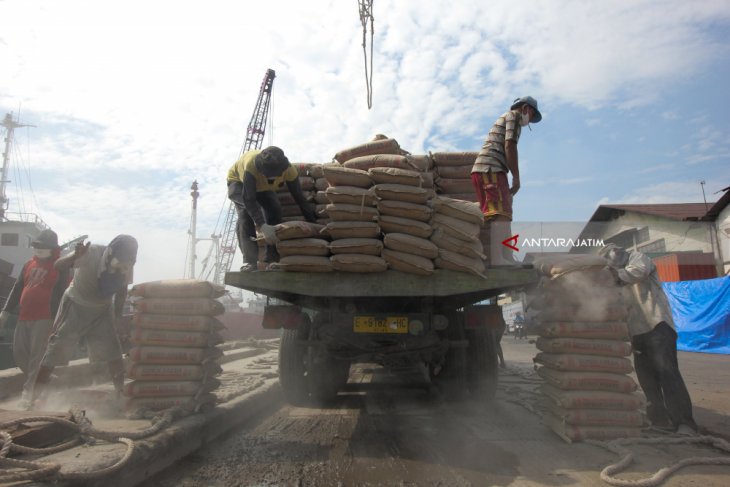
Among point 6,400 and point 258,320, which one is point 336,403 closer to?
point 6,400

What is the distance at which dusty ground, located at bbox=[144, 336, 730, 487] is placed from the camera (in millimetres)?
2783

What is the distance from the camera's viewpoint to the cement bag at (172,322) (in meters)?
3.65

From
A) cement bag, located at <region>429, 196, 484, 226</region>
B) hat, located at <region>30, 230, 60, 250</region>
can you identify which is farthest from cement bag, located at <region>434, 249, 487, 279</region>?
hat, located at <region>30, 230, 60, 250</region>

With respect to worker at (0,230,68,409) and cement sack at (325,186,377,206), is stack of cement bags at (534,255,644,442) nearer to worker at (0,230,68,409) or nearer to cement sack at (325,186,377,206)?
cement sack at (325,186,377,206)

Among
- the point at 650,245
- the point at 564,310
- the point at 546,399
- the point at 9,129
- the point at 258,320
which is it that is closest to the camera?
the point at 564,310

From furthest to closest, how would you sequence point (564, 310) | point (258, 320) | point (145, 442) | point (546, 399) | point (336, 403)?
point (258, 320)
point (336, 403)
point (546, 399)
point (564, 310)
point (145, 442)

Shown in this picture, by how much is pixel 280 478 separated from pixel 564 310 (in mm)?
2395

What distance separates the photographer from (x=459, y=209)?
3.71m

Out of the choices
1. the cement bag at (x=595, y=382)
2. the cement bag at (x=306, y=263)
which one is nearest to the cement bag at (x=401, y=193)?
the cement bag at (x=306, y=263)

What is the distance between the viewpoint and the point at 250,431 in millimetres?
4113

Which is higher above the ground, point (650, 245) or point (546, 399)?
point (650, 245)

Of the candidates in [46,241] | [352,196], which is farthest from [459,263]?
[46,241]

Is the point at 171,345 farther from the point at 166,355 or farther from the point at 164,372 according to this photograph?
the point at 164,372

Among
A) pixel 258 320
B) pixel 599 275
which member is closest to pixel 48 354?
pixel 599 275
